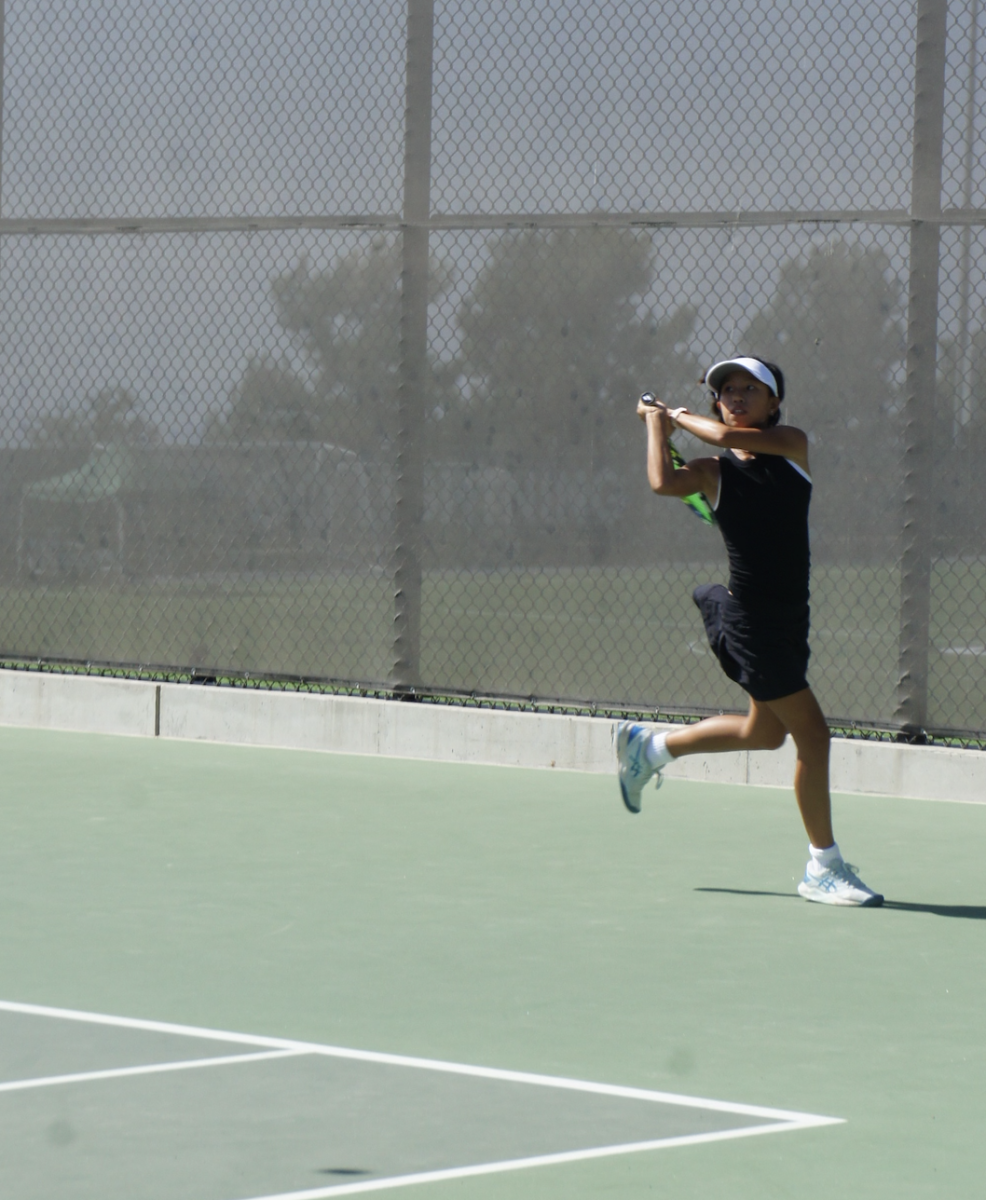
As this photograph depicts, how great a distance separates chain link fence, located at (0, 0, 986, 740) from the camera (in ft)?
28.1

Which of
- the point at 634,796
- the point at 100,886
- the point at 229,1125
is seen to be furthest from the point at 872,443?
the point at 229,1125

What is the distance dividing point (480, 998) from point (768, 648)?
5.81 ft

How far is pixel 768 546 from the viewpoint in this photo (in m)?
6.41

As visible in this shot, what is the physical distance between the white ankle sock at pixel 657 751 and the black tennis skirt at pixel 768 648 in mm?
638

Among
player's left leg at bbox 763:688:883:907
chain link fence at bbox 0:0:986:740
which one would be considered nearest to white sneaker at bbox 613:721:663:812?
player's left leg at bbox 763:688:883:907

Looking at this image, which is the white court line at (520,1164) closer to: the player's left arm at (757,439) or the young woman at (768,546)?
the young woman at (768,546)

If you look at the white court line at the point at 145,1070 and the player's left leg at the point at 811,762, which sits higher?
the player's left leg at the point at 811,762

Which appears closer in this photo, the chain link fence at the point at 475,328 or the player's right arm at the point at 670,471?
the player's right arm at the point at 670,471

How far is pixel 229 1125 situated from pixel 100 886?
2585 mm

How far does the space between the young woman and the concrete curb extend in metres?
2.04

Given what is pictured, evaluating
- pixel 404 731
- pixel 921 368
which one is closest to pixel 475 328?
pixel 404 731

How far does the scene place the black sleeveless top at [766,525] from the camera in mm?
6395

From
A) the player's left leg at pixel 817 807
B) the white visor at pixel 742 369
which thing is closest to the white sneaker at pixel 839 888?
the player's left leg at pixel 817 807

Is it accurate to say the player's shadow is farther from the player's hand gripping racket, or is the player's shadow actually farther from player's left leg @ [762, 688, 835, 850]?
the player's hand gripping racket
